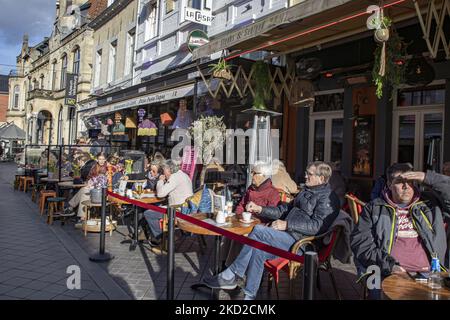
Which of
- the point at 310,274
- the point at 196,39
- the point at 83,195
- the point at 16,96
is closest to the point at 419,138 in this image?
the point at 310,274

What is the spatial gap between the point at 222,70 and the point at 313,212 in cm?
434

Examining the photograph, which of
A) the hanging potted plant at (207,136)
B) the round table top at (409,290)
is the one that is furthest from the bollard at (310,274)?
the hanging potted plant at (207,136)

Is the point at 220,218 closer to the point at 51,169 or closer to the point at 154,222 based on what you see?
the point at 154,222

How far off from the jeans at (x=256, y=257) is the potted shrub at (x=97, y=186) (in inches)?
151

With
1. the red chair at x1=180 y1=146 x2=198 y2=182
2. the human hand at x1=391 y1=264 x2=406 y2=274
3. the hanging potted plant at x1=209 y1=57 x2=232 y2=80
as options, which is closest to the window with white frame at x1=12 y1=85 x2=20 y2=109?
the red chair at x1=180 y1=146 x2=198 y2=182

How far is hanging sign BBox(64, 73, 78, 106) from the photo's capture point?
77.9 feet

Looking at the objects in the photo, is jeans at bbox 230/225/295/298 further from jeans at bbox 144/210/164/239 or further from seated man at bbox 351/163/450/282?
jeans at bbox 144/210/164/239

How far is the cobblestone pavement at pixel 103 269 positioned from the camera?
4.12 metres

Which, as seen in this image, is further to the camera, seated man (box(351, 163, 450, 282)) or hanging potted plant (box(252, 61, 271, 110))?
hanging potted plant (box(252, 61, 271, 110))

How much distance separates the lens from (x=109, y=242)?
6.40 m

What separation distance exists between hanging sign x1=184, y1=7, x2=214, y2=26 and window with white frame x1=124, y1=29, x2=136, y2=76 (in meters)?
6.99

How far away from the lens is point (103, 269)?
4.88 metres

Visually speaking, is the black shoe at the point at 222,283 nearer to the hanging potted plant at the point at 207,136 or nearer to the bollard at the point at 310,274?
the bollard at the point at 310,274

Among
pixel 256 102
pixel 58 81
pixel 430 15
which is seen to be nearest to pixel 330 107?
pixel 256 102
